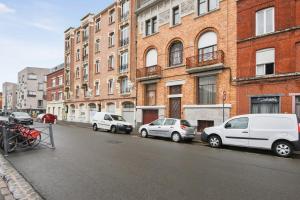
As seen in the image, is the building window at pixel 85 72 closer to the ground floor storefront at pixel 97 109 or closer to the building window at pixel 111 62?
the ground floor storefront at pixel 97 109

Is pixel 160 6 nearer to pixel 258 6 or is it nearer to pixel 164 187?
pixel 258 6

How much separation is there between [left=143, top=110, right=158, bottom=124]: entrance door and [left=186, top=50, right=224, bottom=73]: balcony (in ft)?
19.1

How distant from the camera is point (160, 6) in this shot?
2589 centimetres

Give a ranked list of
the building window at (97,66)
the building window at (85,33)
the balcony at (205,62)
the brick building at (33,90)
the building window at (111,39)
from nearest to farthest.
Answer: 1. the balcony at (205,62)
2. the building window at (111,39)
3. the building window at (97,66)
4. the building window at (85,33)
5. the brick building at (33,90)

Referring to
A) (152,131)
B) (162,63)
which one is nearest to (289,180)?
(152,131)

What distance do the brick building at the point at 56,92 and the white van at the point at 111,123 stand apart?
80.4ft

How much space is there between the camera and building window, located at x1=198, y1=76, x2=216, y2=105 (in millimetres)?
20781

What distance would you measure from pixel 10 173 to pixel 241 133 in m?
9.68

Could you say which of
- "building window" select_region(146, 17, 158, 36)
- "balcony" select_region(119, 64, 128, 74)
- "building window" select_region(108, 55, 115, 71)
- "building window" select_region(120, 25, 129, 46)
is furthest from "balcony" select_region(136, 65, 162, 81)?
"building window" select_region(108, 55, 115, 71)

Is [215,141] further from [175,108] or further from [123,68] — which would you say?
[123,68]

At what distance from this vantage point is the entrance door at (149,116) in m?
25.8

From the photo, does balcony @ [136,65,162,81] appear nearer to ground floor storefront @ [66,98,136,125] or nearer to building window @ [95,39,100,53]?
ground floor storefront @ [66,98,136,125]

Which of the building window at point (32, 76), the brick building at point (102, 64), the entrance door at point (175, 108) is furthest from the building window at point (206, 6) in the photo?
the building window at point (32, 76)

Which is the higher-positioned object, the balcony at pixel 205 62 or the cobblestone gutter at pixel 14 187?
the balcony at pixel 205 62
